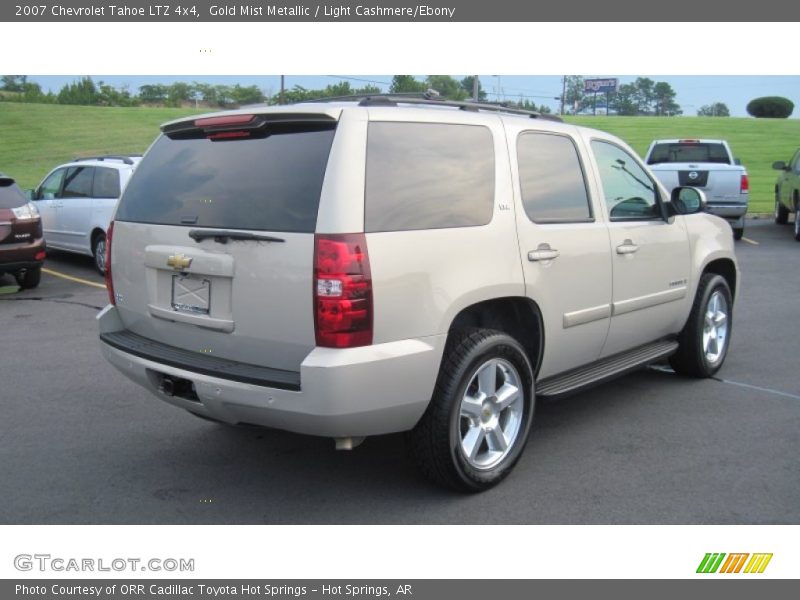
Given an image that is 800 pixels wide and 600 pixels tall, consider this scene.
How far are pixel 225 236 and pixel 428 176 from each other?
104cm

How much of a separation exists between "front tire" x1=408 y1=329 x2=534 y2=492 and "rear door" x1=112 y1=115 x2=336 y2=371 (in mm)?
773

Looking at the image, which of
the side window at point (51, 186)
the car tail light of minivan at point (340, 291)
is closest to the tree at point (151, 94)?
the side window at point (51, 186)

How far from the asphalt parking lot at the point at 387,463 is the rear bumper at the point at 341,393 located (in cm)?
57

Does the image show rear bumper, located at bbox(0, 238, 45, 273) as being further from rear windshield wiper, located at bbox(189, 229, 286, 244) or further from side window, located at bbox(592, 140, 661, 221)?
side window, located at bbox(592, 140, 661, 221)

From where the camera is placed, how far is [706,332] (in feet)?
19.9

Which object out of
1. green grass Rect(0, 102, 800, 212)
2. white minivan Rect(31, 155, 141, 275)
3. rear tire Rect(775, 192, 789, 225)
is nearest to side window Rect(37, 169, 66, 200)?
white minivan Rect(31, 155, 141, 275)

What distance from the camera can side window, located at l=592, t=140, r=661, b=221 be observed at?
5074 mm

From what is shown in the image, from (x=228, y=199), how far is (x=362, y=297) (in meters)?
0.92

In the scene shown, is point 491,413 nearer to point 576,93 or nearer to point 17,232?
point 17,232

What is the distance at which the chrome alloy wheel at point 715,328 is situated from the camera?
609 centimetres

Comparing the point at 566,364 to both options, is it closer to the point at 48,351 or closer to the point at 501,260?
the point at 501,260

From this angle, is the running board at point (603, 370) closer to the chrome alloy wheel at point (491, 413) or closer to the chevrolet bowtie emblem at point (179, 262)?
the chrome alloy wheel at point (491, 413)

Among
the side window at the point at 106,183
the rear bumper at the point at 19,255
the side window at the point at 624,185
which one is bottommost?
the rear bumper at the point at 19,255

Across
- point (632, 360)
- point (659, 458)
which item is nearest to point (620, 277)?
point (632, 360)
